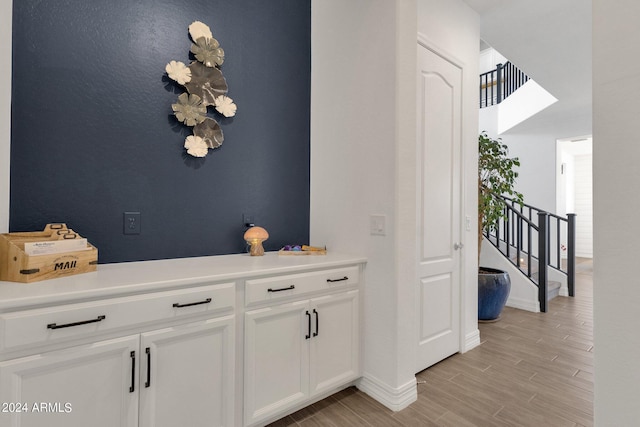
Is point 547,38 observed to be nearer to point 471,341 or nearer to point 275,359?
point 471,341

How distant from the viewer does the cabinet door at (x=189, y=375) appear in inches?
54.3

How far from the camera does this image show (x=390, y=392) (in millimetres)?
1990

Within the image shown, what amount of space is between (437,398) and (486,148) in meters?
2.76

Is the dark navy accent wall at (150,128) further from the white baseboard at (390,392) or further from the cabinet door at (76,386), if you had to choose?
the white baseboard at (390,392)

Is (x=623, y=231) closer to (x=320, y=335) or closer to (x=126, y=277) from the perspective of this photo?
(x=320, y=335)

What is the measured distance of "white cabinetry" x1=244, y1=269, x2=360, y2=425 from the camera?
1688 millimetres

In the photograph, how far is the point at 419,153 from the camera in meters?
2.41

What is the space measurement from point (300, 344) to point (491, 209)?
286cm

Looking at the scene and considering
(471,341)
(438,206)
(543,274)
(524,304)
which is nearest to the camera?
(438,206)

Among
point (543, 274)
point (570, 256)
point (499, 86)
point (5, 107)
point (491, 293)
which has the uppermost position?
point (499, 86)

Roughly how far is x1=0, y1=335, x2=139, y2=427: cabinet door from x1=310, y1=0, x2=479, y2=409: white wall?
1395mm

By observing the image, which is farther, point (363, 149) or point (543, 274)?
point (543, 274)

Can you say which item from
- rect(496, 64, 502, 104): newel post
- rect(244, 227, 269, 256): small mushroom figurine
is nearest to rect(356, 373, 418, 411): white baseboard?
rect(244, 227, 269, 256): small mushroom figurine

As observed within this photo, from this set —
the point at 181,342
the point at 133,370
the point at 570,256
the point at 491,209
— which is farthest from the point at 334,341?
the point at 570,256
